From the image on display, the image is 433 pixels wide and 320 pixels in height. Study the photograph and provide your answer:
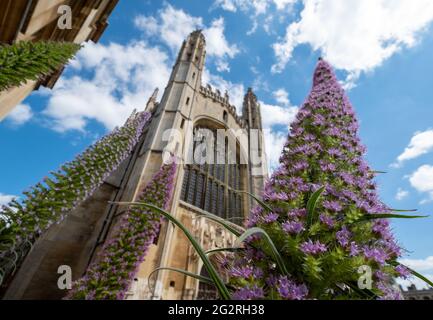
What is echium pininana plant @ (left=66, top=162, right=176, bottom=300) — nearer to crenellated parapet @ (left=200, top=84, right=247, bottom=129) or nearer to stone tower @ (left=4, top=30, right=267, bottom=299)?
stone tower @ (left=4, top=30, right=267, bottom=299)

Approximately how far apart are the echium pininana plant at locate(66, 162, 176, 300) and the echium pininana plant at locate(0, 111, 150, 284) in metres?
1.16

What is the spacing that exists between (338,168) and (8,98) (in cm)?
696

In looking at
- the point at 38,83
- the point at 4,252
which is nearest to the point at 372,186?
the point at 4,252

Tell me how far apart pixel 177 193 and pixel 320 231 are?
9.12 metres

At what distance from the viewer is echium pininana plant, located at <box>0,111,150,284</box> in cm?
240

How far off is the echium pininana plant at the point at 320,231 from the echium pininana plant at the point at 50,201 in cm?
277

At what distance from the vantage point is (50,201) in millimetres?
2795

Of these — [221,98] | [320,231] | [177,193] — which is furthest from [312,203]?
[221,98]

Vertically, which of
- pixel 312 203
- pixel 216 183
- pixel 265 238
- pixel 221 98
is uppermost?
pixel 221 98

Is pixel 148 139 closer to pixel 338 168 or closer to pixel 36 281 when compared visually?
pixel 36 281

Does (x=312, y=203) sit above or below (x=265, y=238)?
above

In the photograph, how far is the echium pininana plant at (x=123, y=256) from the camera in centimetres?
369

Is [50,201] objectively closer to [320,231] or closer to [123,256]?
[123,256]

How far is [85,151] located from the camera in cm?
400
